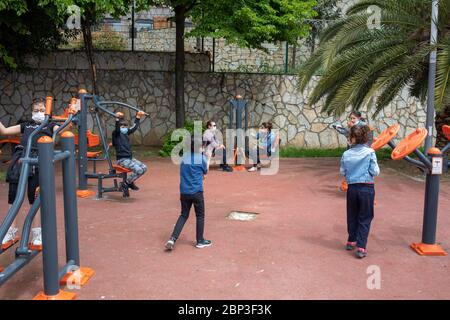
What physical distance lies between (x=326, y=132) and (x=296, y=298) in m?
11.3

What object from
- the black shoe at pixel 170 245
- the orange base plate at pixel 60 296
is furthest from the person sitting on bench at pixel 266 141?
the orange base plate at pixel 60 296

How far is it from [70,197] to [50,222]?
479 millimetres

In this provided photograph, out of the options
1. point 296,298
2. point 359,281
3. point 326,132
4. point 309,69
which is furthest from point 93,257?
point 326,132

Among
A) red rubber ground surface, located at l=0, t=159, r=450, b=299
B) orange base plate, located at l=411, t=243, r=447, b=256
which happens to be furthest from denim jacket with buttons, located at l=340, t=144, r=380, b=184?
orange base plate, located at l=411, t=243, r=447, b=256

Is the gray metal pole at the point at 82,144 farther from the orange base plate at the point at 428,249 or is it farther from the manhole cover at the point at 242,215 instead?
the orange base plate at the point at 428,249

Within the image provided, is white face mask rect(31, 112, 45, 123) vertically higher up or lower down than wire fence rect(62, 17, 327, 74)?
lower down

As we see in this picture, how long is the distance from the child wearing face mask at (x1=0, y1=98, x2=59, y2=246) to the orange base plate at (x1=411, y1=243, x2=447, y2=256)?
380 cm

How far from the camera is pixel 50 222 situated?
3.93 meters

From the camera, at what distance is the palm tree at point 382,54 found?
9133mm

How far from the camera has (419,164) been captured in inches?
209

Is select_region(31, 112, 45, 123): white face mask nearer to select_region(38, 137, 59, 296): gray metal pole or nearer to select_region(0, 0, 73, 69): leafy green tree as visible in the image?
select_region(38, 137, 59, 296): gray metal pole

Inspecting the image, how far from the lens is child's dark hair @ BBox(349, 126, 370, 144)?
5.27 m

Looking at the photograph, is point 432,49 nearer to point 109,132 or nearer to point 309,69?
point 309,69

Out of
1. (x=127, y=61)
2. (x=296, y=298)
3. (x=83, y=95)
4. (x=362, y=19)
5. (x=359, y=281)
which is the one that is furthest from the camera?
(x=127, y=61)
